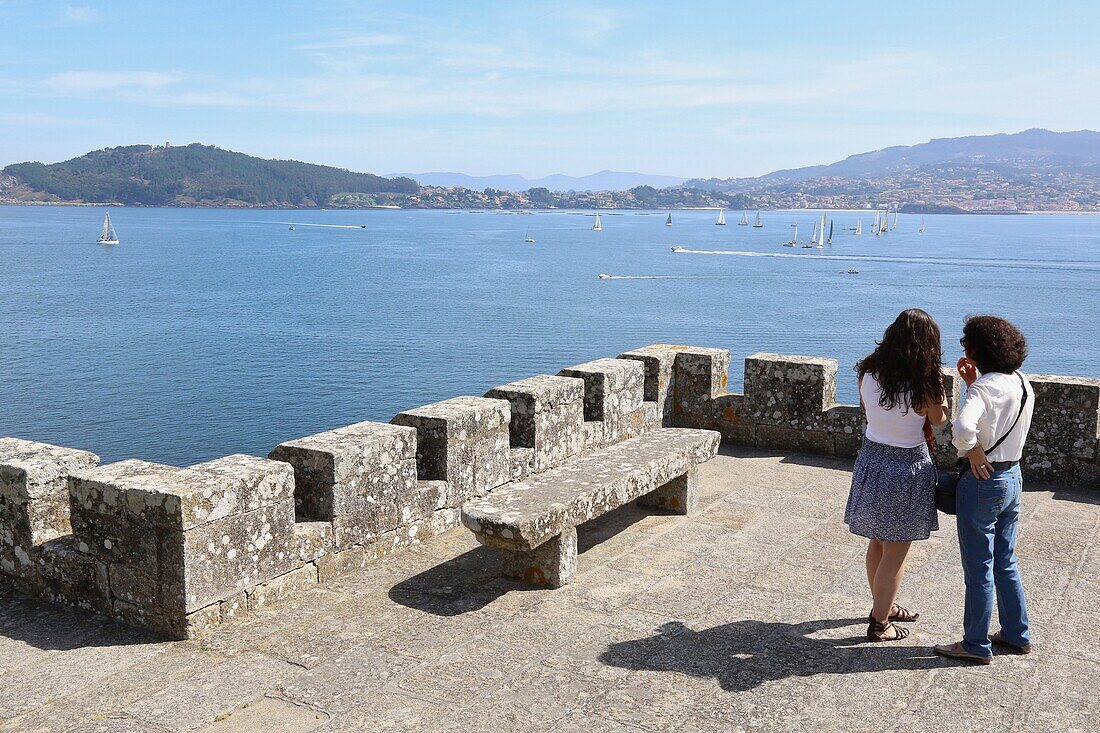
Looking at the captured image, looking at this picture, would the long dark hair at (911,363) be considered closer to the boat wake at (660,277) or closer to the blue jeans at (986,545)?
the blue jeans at (986,545)

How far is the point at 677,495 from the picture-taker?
7172 millimetres

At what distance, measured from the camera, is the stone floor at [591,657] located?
423cm

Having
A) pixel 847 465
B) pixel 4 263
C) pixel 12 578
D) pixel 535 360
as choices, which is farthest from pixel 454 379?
pixel 4 263

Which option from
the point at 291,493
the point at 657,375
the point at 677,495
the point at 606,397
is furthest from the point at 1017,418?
the point at 657,375

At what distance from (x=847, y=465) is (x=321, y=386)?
110ft

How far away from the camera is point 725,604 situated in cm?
552

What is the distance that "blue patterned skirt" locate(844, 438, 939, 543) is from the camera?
4832 mm

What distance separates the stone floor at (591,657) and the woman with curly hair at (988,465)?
1.01ft

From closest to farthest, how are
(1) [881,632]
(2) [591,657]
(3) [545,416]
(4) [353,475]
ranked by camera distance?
1. (2) [591,657]
2. (1) [881,632]
3. (4) [353,475]
4. (3) [545,416]

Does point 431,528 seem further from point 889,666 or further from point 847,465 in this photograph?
point 847,465

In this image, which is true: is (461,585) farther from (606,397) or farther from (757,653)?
(606,397)

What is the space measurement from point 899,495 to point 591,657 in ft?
5.70

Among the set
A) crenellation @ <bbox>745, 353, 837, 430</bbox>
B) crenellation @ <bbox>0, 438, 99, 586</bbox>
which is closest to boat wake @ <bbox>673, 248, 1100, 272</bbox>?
crenellation @ <bbox>745, 353, 837, 430</bbox>

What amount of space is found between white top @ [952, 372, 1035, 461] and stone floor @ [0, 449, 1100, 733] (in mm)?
1104
